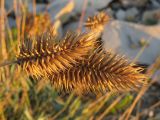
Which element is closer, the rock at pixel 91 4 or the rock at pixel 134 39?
the rock at pixel 134 39

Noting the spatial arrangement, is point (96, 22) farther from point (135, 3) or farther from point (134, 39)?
point (135, 3)

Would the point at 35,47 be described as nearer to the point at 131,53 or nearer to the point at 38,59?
the point at 38,59

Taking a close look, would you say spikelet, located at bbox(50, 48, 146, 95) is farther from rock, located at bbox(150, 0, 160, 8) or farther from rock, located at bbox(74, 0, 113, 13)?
rock, located at bbox(150, 0, 160, 8)

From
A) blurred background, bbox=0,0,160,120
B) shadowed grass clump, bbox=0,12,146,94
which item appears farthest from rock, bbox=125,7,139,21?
shadowed grass clump, bbox=0,12,146,94

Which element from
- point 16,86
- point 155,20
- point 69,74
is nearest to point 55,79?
point 69,74

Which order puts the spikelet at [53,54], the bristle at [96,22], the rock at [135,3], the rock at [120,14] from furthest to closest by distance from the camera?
the rock at [135,3] < the rock at [120,14] < the bristle at [96,22] < the spikelet at [53,54]

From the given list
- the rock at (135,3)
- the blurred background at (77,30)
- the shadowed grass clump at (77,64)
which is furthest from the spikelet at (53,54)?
the rock at (135,3)

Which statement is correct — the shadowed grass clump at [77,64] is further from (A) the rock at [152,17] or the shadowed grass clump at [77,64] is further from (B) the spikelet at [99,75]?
(A) the rock at [152,17]

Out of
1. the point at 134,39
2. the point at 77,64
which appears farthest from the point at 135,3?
the point at 77,64
